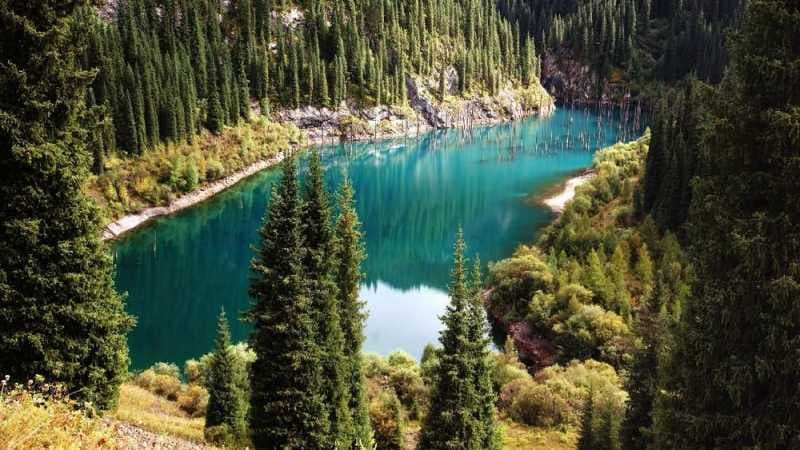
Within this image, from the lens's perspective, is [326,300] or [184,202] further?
[184,202]

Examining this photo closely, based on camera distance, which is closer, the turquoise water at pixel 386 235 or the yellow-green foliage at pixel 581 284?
the yellow-green foliage at pixel 581 284

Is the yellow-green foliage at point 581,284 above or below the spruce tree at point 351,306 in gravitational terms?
below

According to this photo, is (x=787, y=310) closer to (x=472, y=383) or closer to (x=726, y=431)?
(x=726, y=431)

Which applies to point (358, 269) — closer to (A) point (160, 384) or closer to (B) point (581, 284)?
(A) point (160, 384)

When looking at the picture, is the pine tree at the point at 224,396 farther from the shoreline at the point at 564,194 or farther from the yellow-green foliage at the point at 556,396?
the shoreline at the point at 564,194

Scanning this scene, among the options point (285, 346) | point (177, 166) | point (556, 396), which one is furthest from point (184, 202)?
point (285, 346)

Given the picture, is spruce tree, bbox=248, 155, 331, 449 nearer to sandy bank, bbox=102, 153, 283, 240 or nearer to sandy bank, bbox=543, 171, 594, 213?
sandy bank, bbox=102, 153, 283, 240

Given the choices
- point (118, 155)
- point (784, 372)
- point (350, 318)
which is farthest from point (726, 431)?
point (118, 155)

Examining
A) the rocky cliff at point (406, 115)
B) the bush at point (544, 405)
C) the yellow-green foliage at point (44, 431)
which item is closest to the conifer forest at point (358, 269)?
the yellow-green foliage at point (44, 431)
